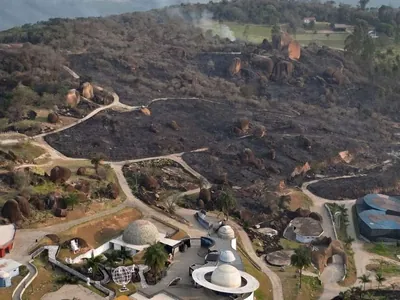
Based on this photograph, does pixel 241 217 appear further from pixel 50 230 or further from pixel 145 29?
pixel 145 29

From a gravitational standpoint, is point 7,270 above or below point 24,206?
below

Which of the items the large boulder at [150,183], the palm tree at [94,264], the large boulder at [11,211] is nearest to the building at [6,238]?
the large boulder at [11,211]

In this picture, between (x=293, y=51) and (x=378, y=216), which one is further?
(x=293, y=51)

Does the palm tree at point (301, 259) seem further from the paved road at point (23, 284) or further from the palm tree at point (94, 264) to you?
the paved road at point (23, 284)

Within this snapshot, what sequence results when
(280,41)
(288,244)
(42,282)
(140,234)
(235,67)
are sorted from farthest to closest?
(280,41) → (235,67) → (288,244) → (140,234) → (42,282)

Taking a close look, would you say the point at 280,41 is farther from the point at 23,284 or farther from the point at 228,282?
the point at 23,284

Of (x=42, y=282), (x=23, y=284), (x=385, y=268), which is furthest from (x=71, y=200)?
(x=385, y=268)
